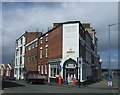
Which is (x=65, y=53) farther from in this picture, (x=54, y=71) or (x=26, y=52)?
(x=26, y=52)

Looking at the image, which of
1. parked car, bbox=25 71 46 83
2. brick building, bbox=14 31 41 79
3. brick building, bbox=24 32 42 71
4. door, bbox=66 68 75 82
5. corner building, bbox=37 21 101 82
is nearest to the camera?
parked car, bbox=25 71 46 83

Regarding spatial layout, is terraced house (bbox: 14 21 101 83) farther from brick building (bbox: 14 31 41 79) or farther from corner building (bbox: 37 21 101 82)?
brick building (bbox: 14 31 41 79)

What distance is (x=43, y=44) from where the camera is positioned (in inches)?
2511

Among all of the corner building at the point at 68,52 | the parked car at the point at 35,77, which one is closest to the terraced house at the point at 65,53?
the corner building at the point at 68,52

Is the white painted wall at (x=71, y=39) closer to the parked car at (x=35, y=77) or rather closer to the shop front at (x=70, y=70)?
the shop front at (x=70, y=70)

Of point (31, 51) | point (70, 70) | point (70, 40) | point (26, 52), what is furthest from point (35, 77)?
point (26, 52)

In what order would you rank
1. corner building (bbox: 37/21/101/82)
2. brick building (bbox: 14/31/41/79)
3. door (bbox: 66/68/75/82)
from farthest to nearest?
brick building (bbox: 14/31/41/79)
door (bbox: 66/68/75/82)
corner building (bbox: 37/21/101/82)

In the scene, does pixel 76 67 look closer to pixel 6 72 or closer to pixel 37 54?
pixel 37 54

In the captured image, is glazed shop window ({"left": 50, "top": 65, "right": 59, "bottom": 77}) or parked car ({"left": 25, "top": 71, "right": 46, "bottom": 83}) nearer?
parked car ({"left": 25, "top": 71, "right": 46, "bottom": 83})

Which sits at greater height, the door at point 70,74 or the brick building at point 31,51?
the brick building at point 31,51

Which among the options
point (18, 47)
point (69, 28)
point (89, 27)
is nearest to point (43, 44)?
point (69, 28)

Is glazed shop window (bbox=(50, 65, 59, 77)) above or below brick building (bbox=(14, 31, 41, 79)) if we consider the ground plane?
below

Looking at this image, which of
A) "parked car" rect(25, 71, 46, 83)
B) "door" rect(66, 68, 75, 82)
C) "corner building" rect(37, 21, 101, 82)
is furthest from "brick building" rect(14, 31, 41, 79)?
"parked car" rect(25, 71, 46, 83)

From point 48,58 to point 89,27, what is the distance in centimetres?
3319
